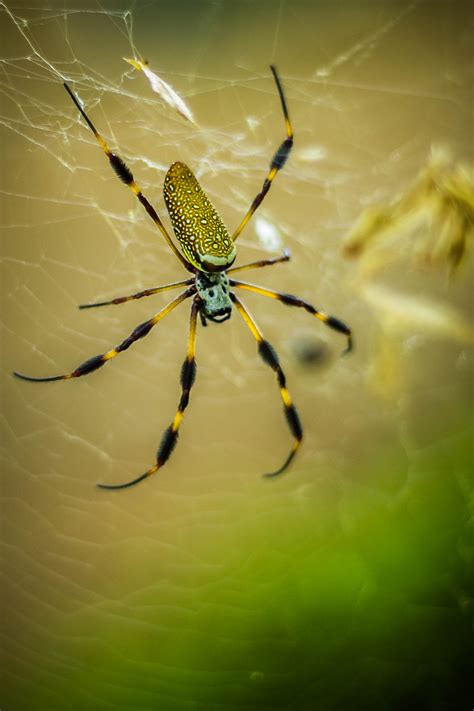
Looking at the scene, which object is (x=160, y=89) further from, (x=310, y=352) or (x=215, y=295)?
(x=310, y=352)

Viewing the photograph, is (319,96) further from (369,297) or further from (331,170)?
(369,297)

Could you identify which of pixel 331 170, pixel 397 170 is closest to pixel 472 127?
pixel 397 170

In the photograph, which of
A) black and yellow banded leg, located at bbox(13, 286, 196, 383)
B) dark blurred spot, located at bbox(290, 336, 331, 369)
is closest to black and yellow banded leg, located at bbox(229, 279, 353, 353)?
black and yellow banded leg, located at bbox(13, 286, 196, 383)

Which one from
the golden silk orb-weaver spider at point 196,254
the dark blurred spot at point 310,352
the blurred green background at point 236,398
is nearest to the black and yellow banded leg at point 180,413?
the golden silk orb-weaver spider at point 196,254

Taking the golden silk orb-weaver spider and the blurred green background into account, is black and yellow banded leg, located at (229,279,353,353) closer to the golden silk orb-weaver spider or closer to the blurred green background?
the golden silk orb-weaver spider

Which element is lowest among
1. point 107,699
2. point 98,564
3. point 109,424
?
point 107,699

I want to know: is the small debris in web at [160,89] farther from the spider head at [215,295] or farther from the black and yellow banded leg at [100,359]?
the black and yellow banded leg at [100,359]
